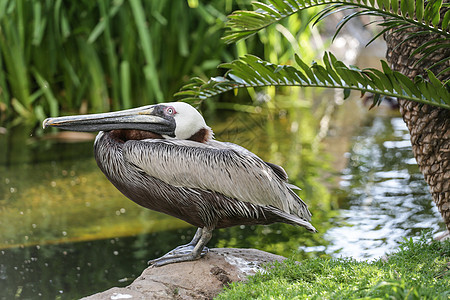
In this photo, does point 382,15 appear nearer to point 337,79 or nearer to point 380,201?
point 337,79

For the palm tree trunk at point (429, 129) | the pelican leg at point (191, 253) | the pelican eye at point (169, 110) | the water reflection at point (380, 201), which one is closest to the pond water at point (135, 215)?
the water reflection at point (380, 201)

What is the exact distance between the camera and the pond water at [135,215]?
4062 millimetres

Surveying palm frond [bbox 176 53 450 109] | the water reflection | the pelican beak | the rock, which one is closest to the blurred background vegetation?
the water reflection

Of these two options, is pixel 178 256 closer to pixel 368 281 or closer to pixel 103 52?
pixel 368 281

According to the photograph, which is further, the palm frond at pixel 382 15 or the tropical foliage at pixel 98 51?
the tropical foliage at pixel 98 51

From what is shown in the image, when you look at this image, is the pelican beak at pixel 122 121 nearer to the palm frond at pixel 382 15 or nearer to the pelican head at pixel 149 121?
the pelican head at pixel 149 121

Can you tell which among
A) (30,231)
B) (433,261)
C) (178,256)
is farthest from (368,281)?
(30,231)

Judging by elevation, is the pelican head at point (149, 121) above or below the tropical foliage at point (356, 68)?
below

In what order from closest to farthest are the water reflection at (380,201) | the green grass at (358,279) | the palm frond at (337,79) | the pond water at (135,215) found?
the green grass at (358,279) → the palm frond at (337,79) → the pond water at (135,215) → the water reflection at (380,201)

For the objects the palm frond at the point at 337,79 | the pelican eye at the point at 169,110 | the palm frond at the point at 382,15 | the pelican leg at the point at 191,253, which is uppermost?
the palm frond at the point at 382,15

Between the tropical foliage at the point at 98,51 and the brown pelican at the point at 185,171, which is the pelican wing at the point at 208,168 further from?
the tropical foliage at the point at 98,51

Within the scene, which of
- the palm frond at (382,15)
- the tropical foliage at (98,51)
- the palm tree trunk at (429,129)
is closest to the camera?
the palm frond at (382,15)

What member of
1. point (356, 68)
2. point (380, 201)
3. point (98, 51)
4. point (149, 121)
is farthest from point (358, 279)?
Answer: point (98, 51)

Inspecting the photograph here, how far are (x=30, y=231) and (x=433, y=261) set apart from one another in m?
2.85
